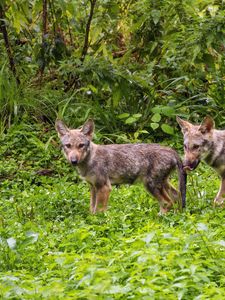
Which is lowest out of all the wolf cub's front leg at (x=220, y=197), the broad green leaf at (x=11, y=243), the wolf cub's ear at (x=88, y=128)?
the wolf cub's front leg at (x=220, y=197)

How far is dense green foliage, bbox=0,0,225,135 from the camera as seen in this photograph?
597 inches

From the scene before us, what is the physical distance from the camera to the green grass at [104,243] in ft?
21.3

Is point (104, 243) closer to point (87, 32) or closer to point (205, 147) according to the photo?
point (205, 147)

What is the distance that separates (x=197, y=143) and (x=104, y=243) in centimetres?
308

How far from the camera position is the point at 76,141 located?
11758 millimetres

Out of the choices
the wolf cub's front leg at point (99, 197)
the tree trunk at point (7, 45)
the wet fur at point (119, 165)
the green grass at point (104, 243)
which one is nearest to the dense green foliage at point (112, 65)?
the tree trunk at point (7, 45)

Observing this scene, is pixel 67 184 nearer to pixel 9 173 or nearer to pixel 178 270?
pixel 9 173

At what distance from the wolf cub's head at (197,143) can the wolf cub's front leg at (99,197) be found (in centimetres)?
115

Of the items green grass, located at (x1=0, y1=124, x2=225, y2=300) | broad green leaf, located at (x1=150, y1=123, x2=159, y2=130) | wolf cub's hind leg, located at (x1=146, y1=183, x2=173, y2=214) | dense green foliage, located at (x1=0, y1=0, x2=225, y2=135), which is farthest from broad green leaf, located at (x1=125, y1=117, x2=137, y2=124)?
wolf cub's hind leg, located at (x1=146, y1=183, x2=173, y2=214)

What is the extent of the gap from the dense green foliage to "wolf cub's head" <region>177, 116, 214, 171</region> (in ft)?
11.6

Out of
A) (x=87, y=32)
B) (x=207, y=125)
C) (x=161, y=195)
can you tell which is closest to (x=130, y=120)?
(x=87, y=32)

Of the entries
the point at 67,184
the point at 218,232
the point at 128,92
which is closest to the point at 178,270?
the point at 218,232

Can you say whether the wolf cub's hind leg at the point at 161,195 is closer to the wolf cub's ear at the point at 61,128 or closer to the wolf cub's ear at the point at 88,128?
the wolf cub's ear at the point at 88,128

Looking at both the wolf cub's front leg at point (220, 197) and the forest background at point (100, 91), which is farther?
the forest background at point (100, 91)
